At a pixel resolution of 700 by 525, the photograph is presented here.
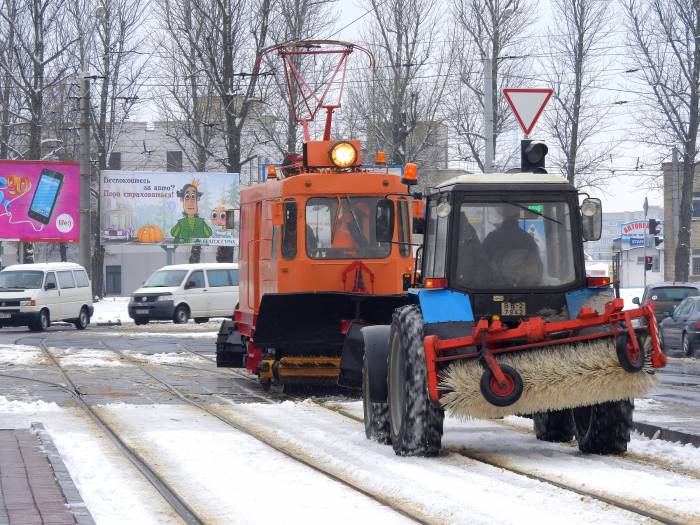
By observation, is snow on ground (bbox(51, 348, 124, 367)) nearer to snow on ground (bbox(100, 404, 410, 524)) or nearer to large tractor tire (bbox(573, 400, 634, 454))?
snow on ground (bbox(100, 404, 410, 524))

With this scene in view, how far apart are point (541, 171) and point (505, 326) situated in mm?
2047

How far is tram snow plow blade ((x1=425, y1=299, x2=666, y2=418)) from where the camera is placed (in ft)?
32.7

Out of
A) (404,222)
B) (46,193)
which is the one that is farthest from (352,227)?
(46,193)

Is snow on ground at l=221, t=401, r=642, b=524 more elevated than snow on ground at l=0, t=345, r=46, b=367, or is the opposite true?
snow on ground at l=221, t=401, r=642, b=524

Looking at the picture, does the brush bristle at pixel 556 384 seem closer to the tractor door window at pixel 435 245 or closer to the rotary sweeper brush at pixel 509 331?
the rotary sweeper brush at pixel 509 331

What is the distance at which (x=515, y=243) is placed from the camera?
432 inches

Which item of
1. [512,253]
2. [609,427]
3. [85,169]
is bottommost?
[609,427]

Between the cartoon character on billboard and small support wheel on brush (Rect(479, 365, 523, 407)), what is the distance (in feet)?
129

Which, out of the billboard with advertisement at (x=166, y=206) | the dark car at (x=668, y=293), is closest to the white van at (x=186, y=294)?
the billboard with advertisement at (x=166, y=206)

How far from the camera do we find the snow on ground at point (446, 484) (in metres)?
7.79

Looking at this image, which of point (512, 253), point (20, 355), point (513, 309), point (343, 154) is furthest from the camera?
point (20, 355)

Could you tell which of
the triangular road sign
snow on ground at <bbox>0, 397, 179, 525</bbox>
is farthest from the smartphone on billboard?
the triangular road sign

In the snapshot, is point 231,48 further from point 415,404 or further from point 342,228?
point 415,404

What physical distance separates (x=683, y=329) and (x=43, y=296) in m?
16.8
